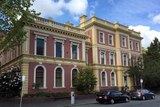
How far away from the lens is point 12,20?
17.9m

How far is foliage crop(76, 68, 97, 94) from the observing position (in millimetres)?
28703

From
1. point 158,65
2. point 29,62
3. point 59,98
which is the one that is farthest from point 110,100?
point 158,65

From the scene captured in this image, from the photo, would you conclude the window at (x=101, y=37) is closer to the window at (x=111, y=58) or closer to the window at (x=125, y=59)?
the window at (x=111, y=58)

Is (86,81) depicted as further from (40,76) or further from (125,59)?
(125,59)

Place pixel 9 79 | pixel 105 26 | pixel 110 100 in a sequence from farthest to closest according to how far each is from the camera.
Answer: pixel 105 26
pixel 9 79
pixel 110 100

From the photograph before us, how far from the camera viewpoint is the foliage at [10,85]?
2462cm

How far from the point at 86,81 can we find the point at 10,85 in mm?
10149

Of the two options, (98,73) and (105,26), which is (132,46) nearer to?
(105,26)

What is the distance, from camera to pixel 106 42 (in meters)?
38.1

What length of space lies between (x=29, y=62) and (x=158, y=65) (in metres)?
27.0

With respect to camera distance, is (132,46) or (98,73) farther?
(132,46)

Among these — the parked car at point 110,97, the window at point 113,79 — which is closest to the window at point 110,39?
the window at point 113,79

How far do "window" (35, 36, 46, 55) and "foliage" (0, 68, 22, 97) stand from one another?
3994 millimetres

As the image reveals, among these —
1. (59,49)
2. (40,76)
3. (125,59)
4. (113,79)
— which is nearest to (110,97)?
(40,76)
